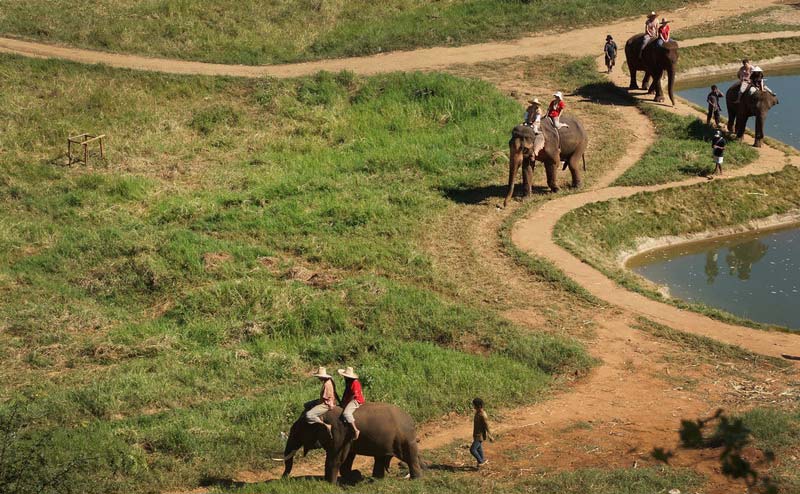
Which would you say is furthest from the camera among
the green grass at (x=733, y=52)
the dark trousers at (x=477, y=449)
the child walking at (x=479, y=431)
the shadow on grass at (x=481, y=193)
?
the green grass at (x=733, y=52)

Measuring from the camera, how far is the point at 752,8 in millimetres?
44125

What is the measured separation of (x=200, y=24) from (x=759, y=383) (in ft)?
83.0

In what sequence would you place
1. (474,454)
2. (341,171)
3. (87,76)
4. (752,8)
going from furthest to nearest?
(752,8)
(87,76)
(341,171)
(474,454)

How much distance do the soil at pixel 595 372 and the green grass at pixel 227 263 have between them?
1.89 feet

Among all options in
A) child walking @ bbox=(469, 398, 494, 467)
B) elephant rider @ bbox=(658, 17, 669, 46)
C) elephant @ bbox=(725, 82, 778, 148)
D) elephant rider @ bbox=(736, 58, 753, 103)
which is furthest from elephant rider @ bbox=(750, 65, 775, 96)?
child walking @ bbox=(469, 398, 494, 467)

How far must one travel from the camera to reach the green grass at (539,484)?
601 inches

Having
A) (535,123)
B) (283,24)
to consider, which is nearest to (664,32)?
(535,123)

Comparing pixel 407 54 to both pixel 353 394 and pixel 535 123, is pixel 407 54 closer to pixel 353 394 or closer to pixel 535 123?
pixel 535 123

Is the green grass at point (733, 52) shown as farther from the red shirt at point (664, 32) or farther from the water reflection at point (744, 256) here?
the water reflection at point (744, 256)

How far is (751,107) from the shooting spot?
99.9 feet

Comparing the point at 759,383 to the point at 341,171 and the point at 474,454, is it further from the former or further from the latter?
the point at 341,171

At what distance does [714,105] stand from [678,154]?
239cm

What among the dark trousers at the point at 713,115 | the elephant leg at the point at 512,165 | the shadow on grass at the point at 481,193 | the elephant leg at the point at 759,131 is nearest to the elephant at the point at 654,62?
the dark trousers at the point at 713,115

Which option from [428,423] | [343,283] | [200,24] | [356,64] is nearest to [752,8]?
[356,64]
